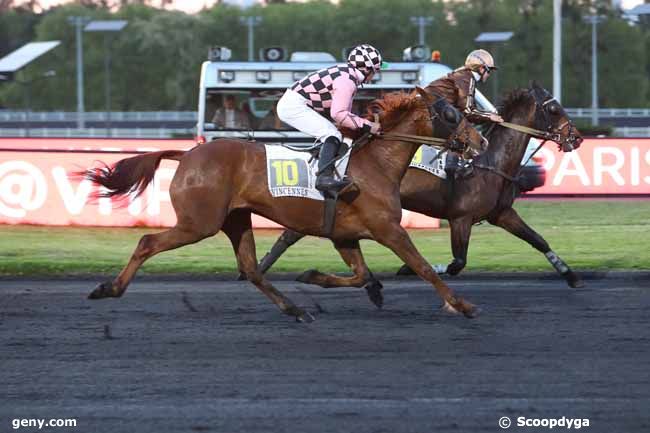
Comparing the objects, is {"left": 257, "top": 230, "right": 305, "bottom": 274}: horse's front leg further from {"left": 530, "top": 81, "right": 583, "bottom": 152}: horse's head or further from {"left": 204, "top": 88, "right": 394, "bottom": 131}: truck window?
{"left": 204, "top": 88, "right": 394, "bottom": 131}: truck window

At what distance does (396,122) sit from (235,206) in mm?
1463

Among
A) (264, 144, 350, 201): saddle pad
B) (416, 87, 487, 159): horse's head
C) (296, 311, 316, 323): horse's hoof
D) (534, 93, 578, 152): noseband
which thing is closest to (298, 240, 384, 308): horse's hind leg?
(296, 311, 316, 323): horse's hoof

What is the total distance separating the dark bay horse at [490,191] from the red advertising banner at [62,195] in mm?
6200

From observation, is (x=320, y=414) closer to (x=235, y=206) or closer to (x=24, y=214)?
(x=235, y=206)

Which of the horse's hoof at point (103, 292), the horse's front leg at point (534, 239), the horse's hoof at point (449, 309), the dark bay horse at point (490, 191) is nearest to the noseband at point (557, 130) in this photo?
Result: the dark bay horse at point (490, 191)

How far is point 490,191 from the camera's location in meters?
12.1

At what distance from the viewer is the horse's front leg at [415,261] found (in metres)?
9.76

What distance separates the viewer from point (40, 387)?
7422 mm

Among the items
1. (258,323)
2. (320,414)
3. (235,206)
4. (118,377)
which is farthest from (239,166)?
(320,414)

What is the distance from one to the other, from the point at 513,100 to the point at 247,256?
3790 mm

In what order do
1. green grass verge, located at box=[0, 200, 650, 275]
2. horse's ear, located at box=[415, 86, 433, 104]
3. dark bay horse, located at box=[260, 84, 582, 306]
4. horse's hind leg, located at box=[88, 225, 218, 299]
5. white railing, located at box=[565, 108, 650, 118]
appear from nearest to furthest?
1. horse's hind leg, located at box=[88, 225, 218, 299]
2. horse's ear, located at box=[415, 86, 433, 104]
3. dark bay horse, located at box=[260, 84, 582, 306]
4. green grass verge, located at box=[0, 200, 650, 275]
5. white railing, located at box=[565, 108, 650, 118]

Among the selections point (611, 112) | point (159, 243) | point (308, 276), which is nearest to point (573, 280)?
point (308, 276)

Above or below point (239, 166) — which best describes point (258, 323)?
A: below

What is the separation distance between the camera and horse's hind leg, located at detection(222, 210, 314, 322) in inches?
399
